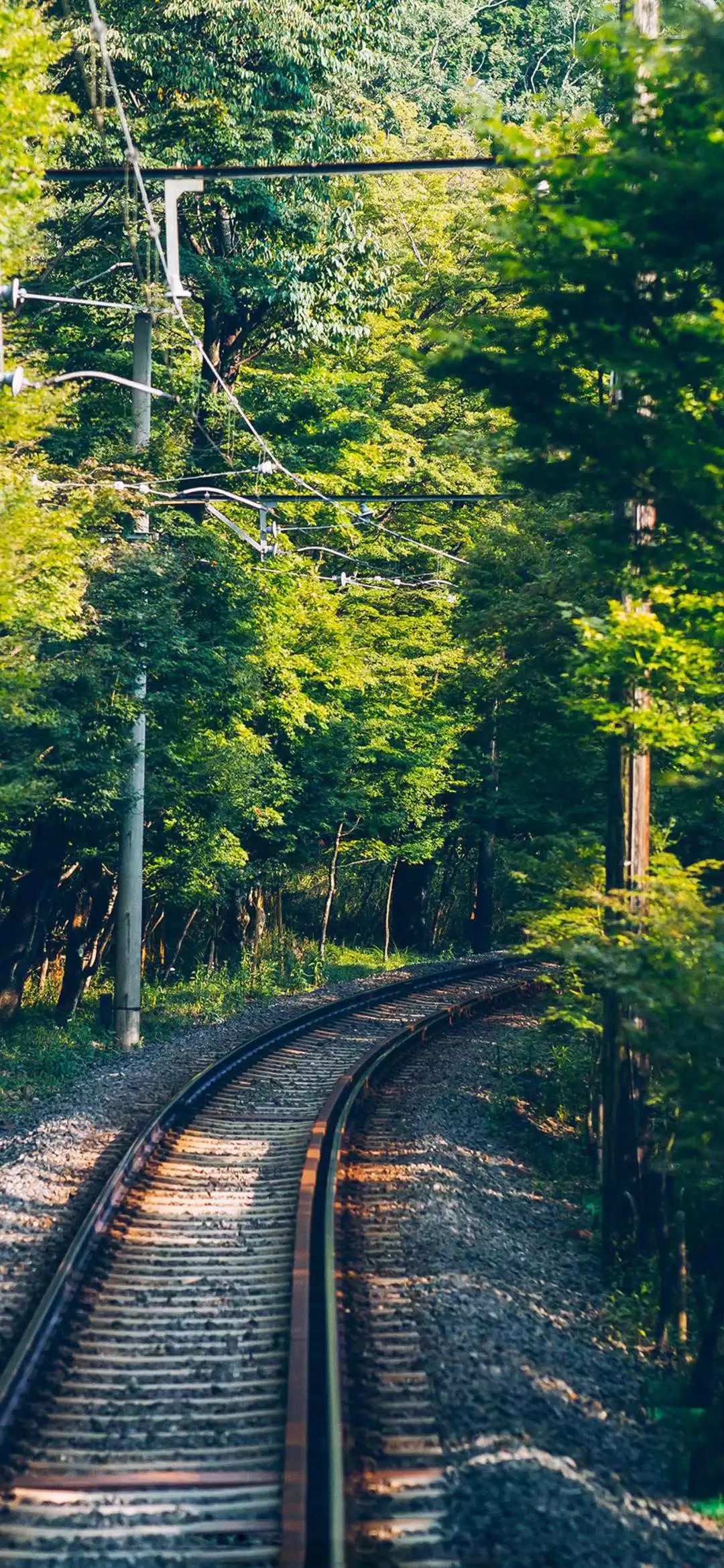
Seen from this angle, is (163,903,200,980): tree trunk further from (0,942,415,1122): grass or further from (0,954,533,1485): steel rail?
(0,954,533,1485): steel rail

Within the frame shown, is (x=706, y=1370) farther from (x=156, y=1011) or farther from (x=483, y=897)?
(x=483, y=897)

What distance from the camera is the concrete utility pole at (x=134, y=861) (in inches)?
808

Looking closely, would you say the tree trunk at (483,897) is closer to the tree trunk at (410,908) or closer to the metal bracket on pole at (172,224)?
the tree trunk at (410,908)

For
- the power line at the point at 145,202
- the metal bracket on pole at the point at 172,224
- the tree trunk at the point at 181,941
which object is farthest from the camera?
the tree trunk at the point at 181,941

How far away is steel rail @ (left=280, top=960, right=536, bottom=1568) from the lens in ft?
20.9

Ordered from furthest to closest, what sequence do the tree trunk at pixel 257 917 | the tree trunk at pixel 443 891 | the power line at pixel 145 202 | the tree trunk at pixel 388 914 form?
the tree trunk at pixel 443 891 < the tree trunk at pixel 388 914 < the tree trunk at pixel 257 917 < the power line at pixel 145 202

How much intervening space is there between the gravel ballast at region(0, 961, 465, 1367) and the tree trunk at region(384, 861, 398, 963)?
525 inches

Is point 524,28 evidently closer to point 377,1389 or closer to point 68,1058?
point 68,1058

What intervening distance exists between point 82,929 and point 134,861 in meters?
5.70

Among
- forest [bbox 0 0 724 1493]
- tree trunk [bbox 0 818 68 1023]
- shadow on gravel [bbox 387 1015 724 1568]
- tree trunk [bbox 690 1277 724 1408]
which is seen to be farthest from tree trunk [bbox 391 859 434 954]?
tree trunk [bbox 690 1277 724 1408]

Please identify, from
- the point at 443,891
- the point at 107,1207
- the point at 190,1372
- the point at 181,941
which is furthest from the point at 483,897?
the point at 190,1372

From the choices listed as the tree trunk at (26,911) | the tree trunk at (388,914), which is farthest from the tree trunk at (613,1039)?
the tree trunk at (388,914)

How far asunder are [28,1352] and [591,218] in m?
7.66

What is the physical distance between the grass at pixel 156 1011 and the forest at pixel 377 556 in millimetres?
166
